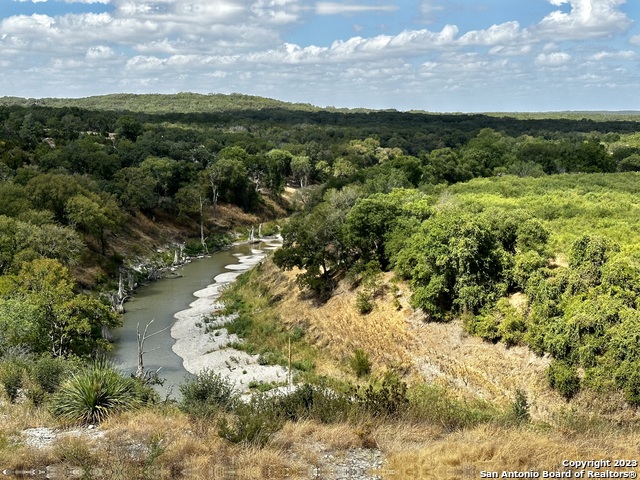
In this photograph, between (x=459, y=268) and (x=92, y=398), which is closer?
(x=92, y=398)

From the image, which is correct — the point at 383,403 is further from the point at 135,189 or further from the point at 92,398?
the point at 135,189

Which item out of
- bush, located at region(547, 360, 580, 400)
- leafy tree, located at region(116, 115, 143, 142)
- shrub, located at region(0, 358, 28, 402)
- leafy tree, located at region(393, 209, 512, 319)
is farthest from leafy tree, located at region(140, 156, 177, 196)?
bush, located at region(547, 360, 580, 400)

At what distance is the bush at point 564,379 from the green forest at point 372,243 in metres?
0.05

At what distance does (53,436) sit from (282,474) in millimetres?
5445

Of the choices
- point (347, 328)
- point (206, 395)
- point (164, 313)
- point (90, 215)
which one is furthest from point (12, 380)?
point (90, 215)

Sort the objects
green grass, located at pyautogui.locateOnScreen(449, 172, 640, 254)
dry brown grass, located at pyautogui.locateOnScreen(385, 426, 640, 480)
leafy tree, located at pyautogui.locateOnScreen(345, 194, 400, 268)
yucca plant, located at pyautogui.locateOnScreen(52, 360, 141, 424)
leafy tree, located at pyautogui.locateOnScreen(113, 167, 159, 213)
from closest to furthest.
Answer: dry brown grass, located at pyautogui.locateOnScreen(385, 426, 640, 480) → yucca plant, located at pyautogui.locateOnScreen(52, 360, 141, 424) → green grass, located at pyautogui.locateOnScreen(449, 172, 640, 254) → leafy tree, located at pyautogui.locateOnScreen(345, 194, 400, 268) → leafy tree, located at pyautogui.locateOnScreen(113, 167, 159, 213)

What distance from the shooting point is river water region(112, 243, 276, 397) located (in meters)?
30.3

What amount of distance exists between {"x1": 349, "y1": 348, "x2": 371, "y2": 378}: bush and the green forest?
4.60 metres

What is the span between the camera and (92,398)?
1330cm

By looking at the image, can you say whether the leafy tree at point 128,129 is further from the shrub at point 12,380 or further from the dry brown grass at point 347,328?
the shrub at point 12,380

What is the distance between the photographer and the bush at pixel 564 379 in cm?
2211

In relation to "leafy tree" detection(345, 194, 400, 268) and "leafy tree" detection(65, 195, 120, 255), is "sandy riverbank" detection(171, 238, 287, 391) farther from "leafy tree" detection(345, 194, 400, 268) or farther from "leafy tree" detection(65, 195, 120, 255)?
"leafy tree" detection(65, 195, 120, 255)

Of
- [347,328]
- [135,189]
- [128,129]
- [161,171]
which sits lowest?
[347,328]

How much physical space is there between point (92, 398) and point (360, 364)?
58.1 ft
